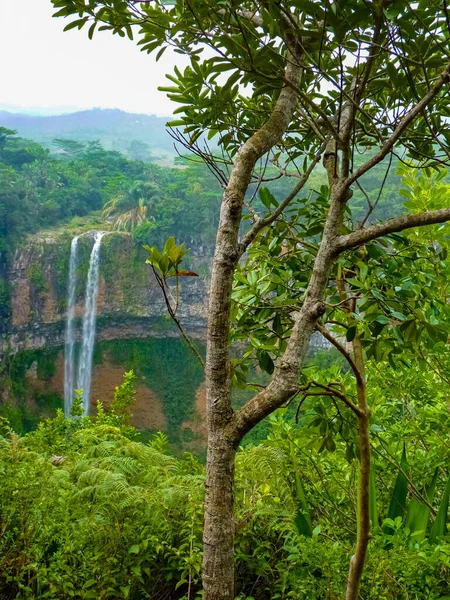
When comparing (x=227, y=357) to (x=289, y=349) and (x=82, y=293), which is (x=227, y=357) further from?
(x=82, y=293)

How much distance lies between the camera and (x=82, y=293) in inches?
578

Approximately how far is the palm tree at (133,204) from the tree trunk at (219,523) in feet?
50.3

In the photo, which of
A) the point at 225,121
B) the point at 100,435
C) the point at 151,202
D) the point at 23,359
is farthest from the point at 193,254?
the point at 225,121

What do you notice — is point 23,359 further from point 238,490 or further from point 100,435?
point 238,490

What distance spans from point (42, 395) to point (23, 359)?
112cm

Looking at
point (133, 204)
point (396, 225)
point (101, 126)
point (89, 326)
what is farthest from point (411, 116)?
point (101, 126)

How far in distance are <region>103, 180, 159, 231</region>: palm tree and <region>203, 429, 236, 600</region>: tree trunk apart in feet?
50.3

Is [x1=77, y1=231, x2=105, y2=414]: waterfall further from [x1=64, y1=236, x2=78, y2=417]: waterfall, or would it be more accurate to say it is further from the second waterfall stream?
[x1=64, y1=236, x2=78, y2=417]: waterfall

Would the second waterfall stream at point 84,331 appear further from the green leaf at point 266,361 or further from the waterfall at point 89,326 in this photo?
the green leaf at point 266,361

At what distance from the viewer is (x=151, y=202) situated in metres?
16.1

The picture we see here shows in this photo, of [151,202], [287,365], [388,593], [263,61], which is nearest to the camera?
[287,365]

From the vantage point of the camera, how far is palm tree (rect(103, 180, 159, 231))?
1592cm

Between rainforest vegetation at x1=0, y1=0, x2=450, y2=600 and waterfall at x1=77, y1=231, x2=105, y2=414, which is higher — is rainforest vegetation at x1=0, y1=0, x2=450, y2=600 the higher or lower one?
the higher one

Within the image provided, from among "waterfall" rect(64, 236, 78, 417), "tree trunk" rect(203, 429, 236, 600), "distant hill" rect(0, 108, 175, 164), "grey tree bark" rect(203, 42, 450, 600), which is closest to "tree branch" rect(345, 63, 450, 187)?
"grey tree bark" rect(203, 42, 450, 600)
